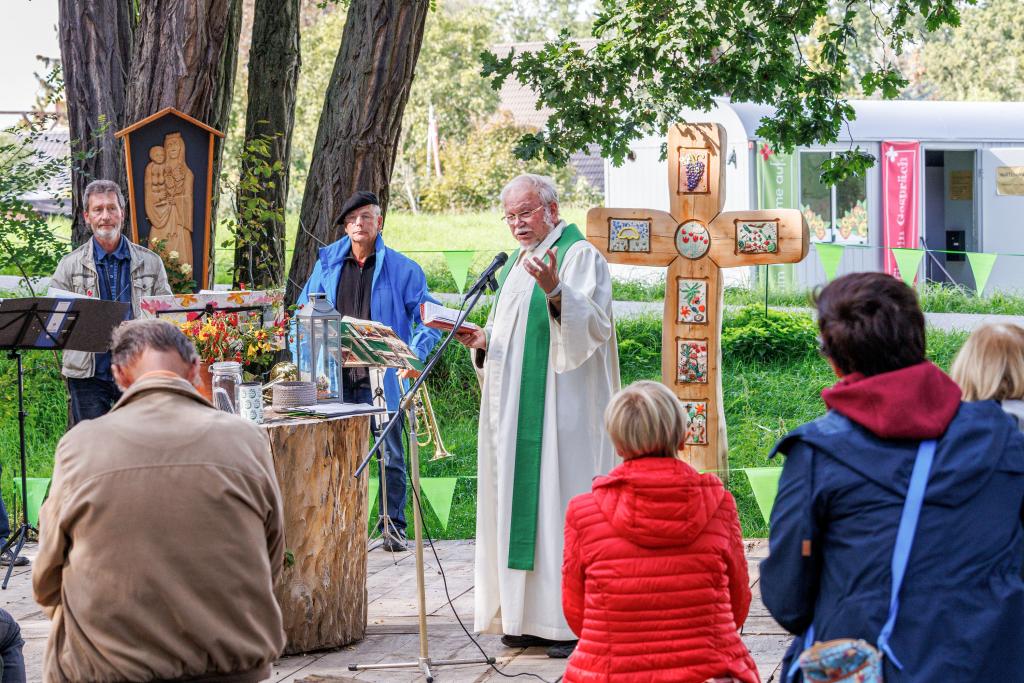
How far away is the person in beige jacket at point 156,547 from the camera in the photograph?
9.65 feet

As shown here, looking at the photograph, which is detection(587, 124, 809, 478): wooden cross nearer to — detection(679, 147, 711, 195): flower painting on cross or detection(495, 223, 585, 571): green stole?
detection(679, 147, 711, 195): flower painting on cross

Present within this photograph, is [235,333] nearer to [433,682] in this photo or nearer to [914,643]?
[433,682]

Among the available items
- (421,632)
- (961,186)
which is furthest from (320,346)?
(961,186)

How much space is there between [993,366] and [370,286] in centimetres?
425

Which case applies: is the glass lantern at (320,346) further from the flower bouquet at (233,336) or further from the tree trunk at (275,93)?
the tree trunk at (275,93)

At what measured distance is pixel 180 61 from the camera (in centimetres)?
796

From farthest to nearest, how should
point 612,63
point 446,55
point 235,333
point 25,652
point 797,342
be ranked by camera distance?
point 446,55 → point 797,342 → point 612,63 → point 25,652 → point 235,333

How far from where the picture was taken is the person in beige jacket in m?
2.94

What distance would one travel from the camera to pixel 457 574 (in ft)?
22.4

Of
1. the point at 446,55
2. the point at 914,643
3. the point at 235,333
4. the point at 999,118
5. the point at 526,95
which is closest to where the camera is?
the point at 914,643

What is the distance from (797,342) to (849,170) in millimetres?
3513

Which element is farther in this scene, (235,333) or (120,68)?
(120,68)

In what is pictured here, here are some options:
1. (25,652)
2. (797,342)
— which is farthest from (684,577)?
Result: (797,342)

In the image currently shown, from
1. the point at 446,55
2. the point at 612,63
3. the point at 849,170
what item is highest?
the point at 446,55
